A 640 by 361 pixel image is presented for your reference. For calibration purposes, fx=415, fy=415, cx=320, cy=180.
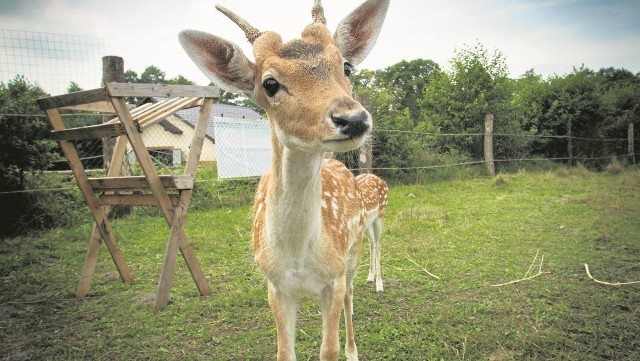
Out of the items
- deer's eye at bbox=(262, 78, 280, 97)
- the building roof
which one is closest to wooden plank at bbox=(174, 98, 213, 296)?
deer's eye at bbox=(262, 78, 280, 97)

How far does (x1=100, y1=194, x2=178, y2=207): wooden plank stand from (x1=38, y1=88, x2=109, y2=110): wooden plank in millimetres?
932

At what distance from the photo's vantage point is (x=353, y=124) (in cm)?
161

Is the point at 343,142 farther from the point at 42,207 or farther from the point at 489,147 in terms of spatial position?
the point at 489,147

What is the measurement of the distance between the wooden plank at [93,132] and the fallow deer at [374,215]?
2270 mm

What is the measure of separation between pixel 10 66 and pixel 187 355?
5.96 meters

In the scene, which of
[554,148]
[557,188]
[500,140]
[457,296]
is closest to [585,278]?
[457,296]

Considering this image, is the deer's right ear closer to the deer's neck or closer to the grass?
the deer's neck

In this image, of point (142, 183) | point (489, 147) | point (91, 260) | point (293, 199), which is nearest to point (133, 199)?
point (142, 183)

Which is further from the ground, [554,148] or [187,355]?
[554,148]

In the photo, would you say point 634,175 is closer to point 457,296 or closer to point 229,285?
point 457,296

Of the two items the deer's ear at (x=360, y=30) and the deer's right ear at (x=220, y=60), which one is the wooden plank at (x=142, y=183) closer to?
the deer's right ear at (x=220, y=60)

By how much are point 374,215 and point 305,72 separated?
9.12ft

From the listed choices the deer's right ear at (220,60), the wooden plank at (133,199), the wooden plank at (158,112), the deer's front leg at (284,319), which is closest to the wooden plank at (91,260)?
the wooden plank at (133,199)

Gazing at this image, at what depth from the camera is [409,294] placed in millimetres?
4070
